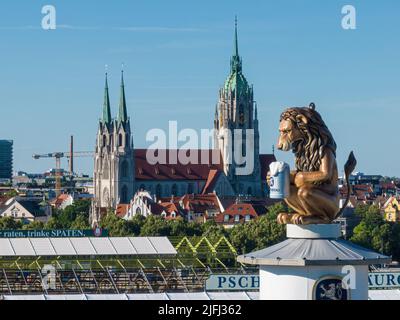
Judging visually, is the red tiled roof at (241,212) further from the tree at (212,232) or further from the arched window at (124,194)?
the arched window at (124,194)

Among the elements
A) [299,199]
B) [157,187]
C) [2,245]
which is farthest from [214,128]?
[299,199]

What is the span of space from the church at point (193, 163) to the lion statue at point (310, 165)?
16231 cm

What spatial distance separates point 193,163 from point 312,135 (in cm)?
17388

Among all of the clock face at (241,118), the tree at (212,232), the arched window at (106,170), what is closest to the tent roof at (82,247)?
the tree at (212,232)

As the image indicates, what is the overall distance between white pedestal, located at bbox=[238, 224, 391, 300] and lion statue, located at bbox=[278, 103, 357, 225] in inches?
12.8

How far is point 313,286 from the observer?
24688 millimetres

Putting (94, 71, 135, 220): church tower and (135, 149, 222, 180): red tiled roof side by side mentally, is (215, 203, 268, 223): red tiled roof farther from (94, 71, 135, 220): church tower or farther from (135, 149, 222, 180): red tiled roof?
(135, 149, 222, 180): red tiled roof

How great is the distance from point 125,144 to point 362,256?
16663 centimetres

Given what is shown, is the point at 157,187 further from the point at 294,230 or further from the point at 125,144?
the point at 294,230

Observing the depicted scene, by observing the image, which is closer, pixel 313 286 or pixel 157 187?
pixel 313 286

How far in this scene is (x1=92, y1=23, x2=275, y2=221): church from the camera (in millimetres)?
191000

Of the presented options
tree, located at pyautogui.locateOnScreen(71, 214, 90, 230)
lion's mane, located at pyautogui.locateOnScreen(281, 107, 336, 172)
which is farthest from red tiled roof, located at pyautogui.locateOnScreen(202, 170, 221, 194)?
lion's mane, located at pyautogui.locateOnScreen(281, 107, 336, 172)
